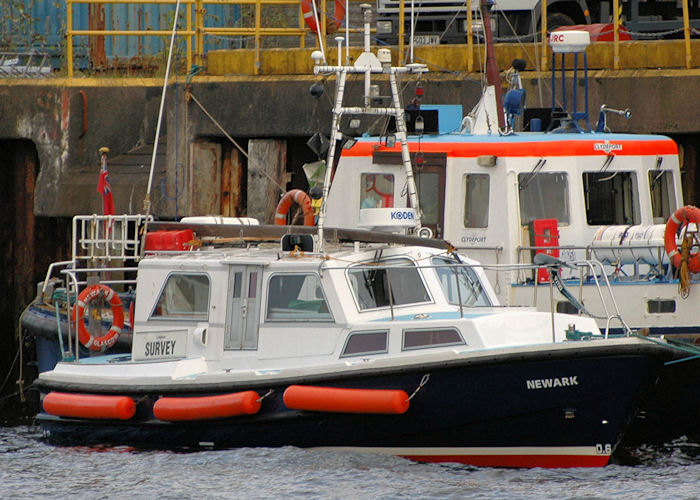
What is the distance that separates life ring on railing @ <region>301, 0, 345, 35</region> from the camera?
53.3 feet

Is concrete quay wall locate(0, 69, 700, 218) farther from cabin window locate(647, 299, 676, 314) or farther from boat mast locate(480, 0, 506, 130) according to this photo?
cabin window locate(647, 299, 676, 314)

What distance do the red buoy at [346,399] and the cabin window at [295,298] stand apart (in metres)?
0.69

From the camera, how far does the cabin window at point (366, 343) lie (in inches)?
448

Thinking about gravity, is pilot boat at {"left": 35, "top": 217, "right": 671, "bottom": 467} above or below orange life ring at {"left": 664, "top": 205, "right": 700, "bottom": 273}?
below

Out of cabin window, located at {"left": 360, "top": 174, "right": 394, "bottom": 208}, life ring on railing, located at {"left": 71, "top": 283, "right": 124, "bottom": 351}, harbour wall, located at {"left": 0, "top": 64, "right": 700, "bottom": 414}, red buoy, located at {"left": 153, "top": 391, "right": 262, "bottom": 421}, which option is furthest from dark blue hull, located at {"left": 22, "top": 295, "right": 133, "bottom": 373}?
cabin window, located at {"left": 360, "top": 174, "right": 394, "bottom": 208}

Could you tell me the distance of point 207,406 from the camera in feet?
37.9

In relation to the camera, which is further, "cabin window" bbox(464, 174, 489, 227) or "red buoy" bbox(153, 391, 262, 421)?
"cabin window" bbox(464, 174, 489, 227)

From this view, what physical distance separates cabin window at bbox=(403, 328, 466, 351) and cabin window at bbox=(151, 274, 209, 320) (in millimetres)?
1840

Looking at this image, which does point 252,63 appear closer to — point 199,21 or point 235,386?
point 199,21

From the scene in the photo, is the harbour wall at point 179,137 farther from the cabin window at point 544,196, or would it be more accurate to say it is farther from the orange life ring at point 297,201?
the cabin window at point 544,196

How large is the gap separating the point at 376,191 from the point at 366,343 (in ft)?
11.4

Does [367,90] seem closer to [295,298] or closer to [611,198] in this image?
[295,298]

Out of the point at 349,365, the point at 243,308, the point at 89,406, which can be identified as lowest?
the point at 89,406

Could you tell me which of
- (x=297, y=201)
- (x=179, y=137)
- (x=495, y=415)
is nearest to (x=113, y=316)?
(x=297, y=201)
